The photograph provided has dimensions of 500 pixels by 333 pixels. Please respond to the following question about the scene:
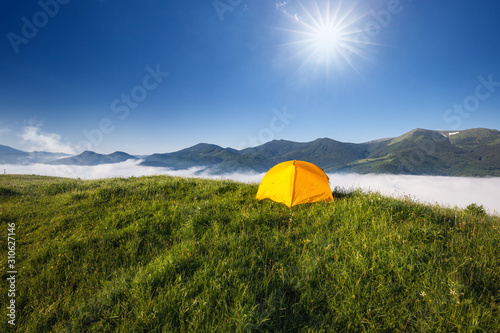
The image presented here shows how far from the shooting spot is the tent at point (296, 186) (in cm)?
821

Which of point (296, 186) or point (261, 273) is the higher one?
point (296, 186)

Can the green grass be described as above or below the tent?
below

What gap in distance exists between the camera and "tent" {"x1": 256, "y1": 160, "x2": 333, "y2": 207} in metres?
8.21

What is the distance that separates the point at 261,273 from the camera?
3893 mm

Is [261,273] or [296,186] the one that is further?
[296,186]

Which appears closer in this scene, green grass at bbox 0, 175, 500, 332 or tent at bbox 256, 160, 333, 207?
green grass at bbox 0, 175, 500, 332

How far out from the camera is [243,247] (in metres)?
4.69

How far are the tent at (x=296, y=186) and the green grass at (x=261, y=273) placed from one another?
4.95ft

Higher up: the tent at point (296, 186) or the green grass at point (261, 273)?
the tent at point (296, 186)

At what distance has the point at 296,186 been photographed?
8.39 meters

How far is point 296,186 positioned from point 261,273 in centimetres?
499

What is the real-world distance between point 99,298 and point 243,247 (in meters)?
2.78

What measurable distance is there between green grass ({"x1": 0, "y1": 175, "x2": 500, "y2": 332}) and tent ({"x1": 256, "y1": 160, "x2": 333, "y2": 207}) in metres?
1.51

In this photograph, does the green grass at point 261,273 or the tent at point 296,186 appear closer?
the green grass at point 261,273
